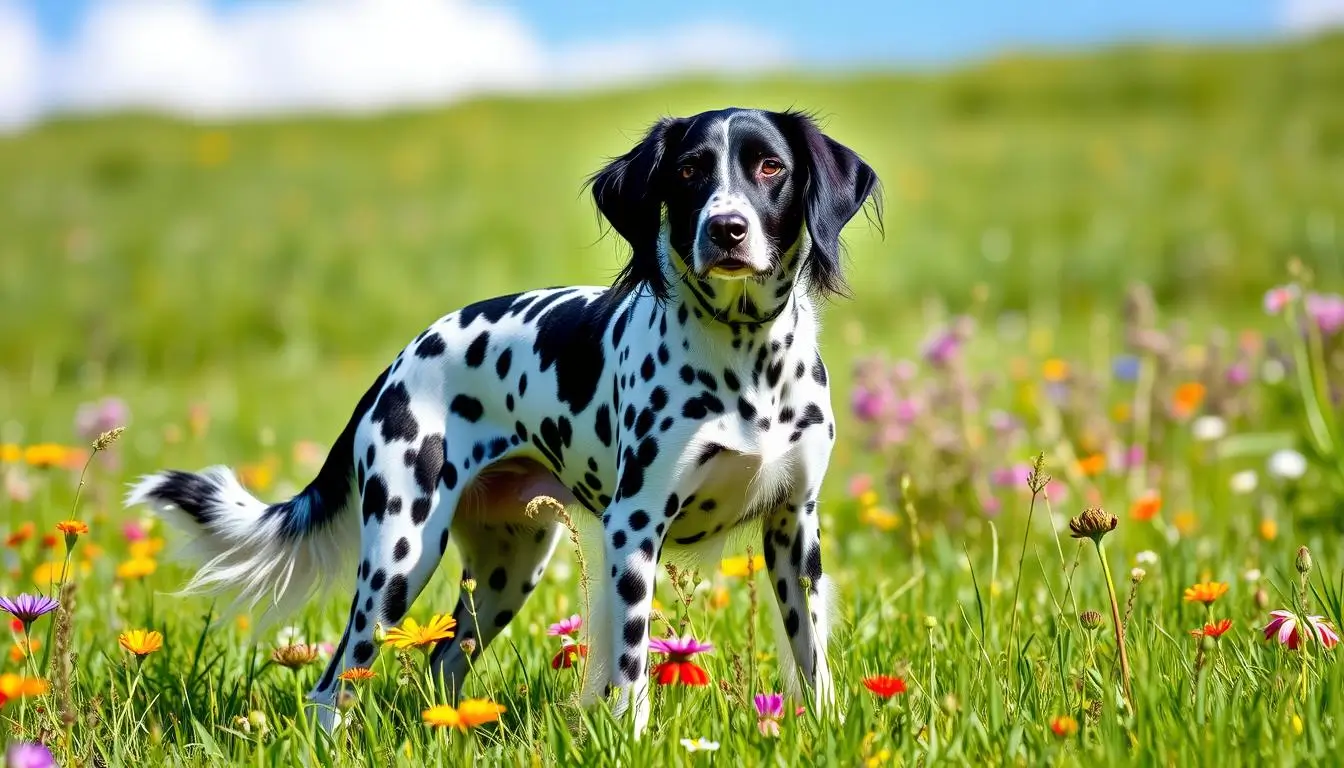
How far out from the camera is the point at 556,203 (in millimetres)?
16047

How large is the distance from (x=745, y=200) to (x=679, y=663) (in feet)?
3.48

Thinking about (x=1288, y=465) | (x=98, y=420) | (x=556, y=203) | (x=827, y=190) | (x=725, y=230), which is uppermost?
(x=556, y=203)

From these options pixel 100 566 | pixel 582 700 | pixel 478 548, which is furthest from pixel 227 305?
pixel 582 700

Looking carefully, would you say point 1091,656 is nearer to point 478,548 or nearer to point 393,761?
point 393,761

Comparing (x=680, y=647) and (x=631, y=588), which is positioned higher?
(x=631, y=588)

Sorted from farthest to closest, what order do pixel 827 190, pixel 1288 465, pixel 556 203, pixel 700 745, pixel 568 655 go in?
pixel 556 203 → pixel 1288 465 → pixel 568 655 → pixel 827 190 → pixel 700 745

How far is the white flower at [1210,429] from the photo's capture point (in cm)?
577

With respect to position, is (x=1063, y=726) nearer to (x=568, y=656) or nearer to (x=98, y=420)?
(x=568, y=656)

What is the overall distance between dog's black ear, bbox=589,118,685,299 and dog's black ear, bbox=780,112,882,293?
12.5 inches

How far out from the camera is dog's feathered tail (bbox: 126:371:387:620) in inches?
153

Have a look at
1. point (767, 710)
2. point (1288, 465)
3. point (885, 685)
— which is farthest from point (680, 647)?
point (1288, 465)

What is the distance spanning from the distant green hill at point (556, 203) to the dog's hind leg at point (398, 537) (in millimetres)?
5984

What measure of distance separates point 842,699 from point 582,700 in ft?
2.07

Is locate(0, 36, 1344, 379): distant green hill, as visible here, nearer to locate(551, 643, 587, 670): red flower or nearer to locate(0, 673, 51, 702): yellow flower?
locate(551, 643, 587, 670): red flower
